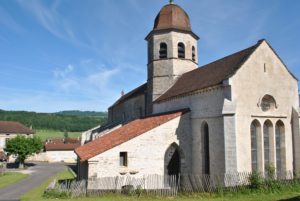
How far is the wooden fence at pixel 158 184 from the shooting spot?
1537cm

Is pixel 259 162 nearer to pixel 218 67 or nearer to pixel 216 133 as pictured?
pixel 216 133

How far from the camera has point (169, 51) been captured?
25.5 meters

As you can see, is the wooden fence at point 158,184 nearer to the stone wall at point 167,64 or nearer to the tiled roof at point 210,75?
the tiled roof at point 210,75

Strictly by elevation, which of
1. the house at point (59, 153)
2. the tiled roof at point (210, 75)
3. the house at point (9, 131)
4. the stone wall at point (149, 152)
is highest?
the tiled roof at point (210, 75)

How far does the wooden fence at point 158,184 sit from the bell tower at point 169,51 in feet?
31.1

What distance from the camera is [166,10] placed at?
26891 millimetres

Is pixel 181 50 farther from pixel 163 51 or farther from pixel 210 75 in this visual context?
pixel 210 75

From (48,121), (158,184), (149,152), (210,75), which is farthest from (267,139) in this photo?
(48,121)

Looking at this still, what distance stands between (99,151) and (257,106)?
9559mm

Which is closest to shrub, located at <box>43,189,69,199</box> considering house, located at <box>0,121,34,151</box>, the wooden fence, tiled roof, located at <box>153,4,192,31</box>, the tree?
the wooden fence

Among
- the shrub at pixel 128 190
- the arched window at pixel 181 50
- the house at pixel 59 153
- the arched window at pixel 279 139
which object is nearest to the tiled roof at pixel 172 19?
the arched window at pixel 181 50

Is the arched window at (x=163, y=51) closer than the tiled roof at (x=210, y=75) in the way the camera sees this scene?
No

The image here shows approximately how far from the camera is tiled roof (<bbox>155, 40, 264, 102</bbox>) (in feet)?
57.1

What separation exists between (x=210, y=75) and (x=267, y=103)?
13.6ft
